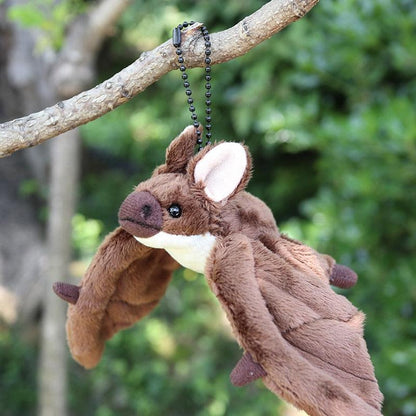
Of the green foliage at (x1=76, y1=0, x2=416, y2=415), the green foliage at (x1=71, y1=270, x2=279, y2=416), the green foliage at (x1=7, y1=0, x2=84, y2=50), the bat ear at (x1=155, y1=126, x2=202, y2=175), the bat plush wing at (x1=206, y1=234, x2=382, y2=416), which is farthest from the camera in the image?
the green foliage at (x1=71, y1=270, x2=279, y2=416)

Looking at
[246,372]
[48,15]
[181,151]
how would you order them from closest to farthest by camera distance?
[246,372] → [181,151] → [48,15]

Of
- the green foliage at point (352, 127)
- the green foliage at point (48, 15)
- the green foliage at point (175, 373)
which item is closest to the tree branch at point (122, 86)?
the green foliage at point (48, 15)

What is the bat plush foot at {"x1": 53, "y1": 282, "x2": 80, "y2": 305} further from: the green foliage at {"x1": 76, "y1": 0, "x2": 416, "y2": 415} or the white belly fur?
the green foliage at {"x1": 76, "y1": 0, "x2": 416, "y2": 415}

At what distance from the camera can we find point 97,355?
87 centimetres

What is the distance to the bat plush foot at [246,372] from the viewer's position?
608 millimetres

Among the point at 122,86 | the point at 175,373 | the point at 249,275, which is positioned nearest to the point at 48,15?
the point at 122,86

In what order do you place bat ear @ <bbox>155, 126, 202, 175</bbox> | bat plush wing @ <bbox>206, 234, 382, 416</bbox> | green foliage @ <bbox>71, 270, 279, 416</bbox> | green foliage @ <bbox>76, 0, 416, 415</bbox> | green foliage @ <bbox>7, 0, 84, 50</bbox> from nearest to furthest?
bat plush wing @ <bbox>206, 234, 382, 416</bbox> → bat ear @ <bbox>155, 126, 202, 175</bbox> → green foliage @ <bbox>7, 0, 84, 50</bbox> → green foliage @ <bbox>76, 0, 416, 415</bbox> → green foliage @ <bbox>71, 270, 279, 416</bbox>

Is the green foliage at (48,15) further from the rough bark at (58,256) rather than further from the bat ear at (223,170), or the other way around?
the bat ear at (223,170)

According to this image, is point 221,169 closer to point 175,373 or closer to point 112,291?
point 112,291

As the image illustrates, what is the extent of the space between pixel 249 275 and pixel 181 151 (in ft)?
0.60

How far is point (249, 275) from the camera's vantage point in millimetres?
641

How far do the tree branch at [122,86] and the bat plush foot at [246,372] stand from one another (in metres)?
0.36

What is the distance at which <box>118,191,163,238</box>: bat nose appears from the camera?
0.67 metres

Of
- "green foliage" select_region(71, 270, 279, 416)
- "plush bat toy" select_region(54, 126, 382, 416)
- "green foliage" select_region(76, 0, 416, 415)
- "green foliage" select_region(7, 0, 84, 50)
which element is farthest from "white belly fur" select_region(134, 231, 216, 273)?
"green foliage" select_region(71, 270, 279, 416)
